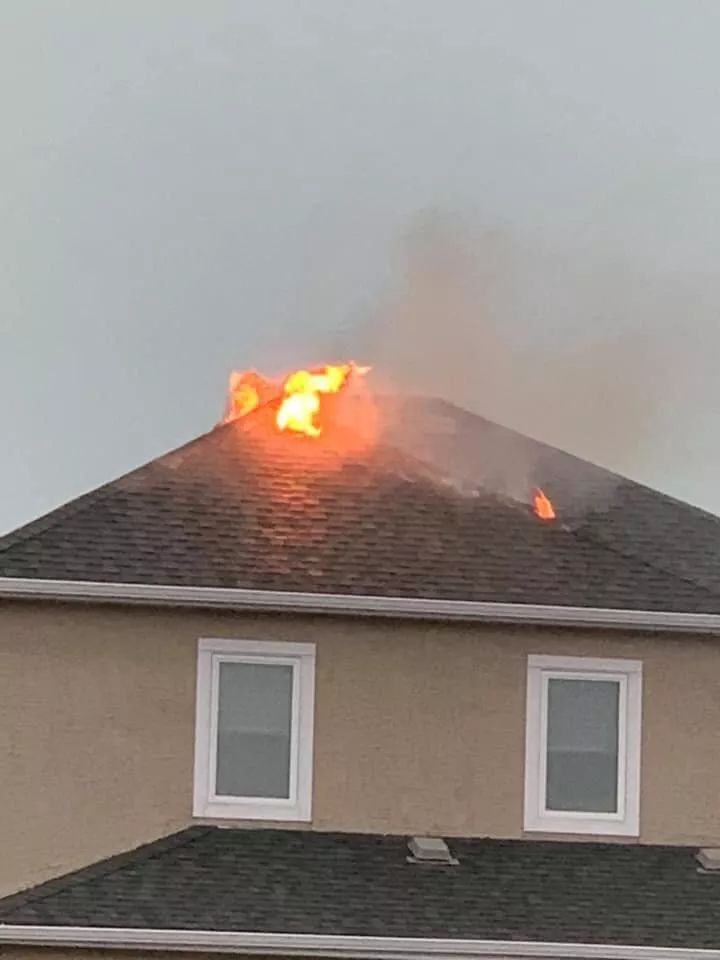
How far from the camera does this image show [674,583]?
468 inches

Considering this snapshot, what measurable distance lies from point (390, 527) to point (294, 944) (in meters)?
3.33

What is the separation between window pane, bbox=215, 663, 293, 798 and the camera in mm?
11180

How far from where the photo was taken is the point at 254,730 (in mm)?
11227

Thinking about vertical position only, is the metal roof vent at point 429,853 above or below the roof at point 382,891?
above

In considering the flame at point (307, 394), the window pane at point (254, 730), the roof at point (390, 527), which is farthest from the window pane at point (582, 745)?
the flame at point (307, 394)

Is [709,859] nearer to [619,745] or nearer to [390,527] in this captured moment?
[619,745]

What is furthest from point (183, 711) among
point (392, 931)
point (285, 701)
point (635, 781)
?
point (635, 781)

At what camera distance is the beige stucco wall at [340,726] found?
1099 centimetres

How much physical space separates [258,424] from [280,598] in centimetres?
222

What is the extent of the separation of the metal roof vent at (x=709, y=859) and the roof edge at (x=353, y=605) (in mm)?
1433

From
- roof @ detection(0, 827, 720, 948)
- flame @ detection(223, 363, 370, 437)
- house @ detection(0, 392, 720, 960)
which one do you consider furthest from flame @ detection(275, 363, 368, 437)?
roof @ detection(0, 827, 720, 948)

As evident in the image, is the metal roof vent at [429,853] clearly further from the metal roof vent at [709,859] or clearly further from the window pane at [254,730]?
the metal roof vent at [709,859]

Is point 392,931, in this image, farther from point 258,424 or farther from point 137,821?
point 258,424

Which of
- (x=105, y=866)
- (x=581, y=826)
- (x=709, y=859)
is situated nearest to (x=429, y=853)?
(x=581, y=826)
